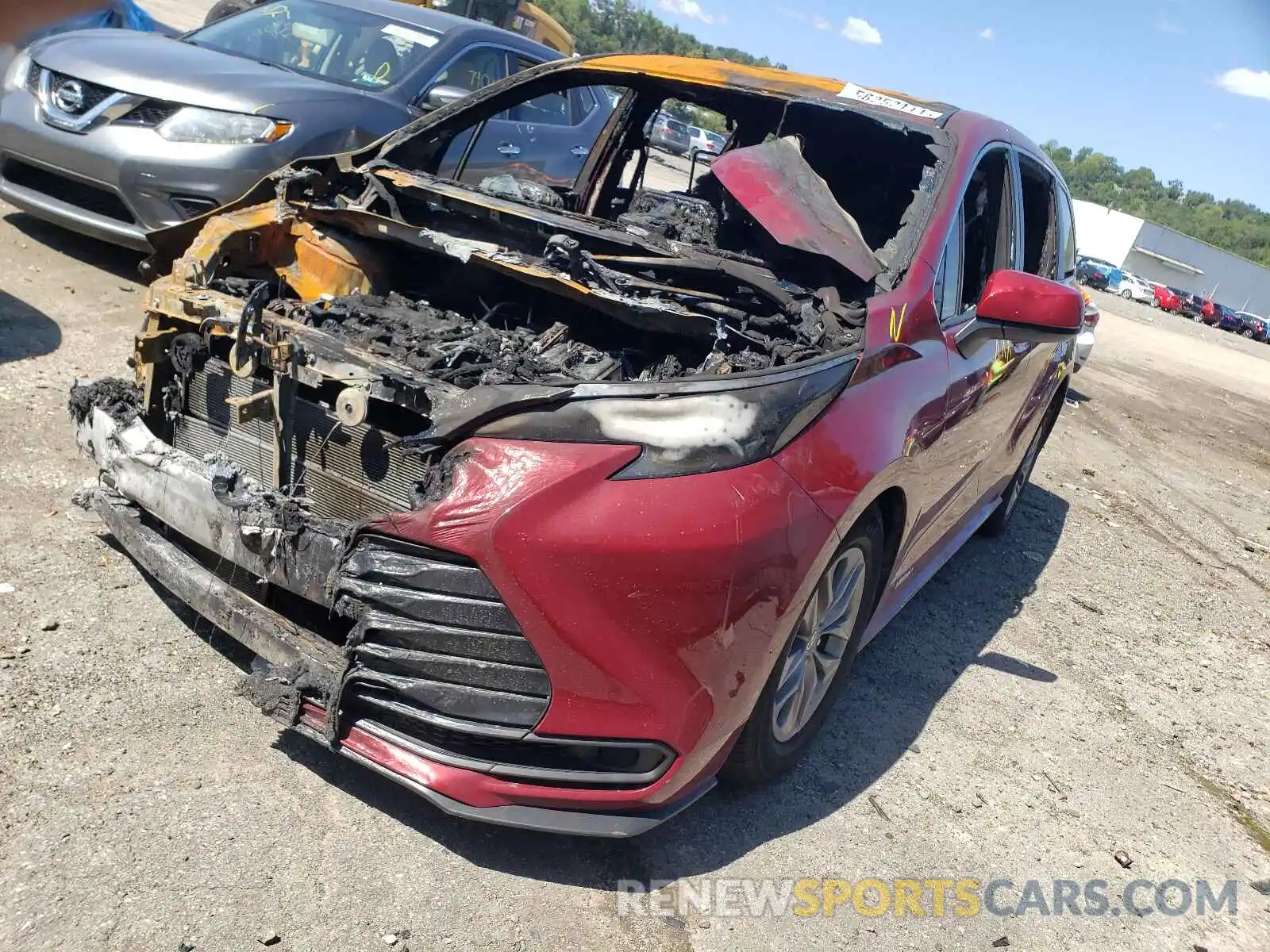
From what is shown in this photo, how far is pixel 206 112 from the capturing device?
5.36 m

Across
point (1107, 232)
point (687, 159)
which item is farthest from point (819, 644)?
point (1107, 232)

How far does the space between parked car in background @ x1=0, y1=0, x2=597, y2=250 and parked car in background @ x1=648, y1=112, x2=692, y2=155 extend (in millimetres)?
549

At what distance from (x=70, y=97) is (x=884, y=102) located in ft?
14.3

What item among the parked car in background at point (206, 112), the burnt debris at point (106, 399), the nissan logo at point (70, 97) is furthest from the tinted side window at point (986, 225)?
the nissan logo at point (70, 97)

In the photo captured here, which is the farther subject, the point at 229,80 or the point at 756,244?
the point at 229,80

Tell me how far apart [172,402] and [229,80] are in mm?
3268

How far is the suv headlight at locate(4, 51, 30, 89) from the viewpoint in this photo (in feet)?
18.7

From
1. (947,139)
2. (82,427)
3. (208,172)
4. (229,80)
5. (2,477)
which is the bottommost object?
(2,477)

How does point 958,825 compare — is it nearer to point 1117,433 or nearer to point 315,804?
point 315,804

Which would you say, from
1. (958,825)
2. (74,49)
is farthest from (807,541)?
(74,49)

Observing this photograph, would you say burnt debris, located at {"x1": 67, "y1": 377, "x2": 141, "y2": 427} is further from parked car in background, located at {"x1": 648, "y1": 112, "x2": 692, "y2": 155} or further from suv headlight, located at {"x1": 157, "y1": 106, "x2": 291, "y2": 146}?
suv headlight, located at {"x1": 157, "y1": 106, "x2": 291, "y2": 146}

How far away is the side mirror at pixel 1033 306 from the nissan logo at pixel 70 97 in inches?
191

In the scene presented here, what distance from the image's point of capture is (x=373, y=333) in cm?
280

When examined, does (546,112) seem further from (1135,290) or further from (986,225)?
(1135,290)
